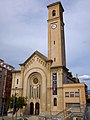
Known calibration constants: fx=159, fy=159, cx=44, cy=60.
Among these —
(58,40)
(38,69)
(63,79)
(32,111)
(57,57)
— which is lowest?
(32,111)

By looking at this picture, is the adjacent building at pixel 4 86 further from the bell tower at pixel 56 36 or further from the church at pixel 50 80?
the bell tower at pixel 56 36

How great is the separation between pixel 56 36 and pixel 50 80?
1275cm

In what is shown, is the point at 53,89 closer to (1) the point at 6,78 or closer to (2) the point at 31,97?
(2) the point at 31,97

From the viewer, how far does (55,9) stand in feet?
159

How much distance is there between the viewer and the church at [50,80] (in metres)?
38.2

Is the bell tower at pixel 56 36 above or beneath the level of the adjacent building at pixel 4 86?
above

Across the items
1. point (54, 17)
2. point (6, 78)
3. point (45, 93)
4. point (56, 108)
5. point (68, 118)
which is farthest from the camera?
point (6, 78)

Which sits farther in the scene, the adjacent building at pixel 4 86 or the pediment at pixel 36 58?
the adjacent building at pixel 4 86

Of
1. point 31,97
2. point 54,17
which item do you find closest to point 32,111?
point 31,97

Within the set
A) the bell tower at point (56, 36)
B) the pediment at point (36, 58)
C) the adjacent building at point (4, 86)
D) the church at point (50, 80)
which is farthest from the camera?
the adjacent building at point (4, 86)

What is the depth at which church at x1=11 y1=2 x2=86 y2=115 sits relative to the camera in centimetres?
3819

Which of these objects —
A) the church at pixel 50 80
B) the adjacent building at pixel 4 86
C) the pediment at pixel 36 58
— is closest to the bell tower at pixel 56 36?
the church at pixel 50 80

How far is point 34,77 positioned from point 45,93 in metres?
6.21

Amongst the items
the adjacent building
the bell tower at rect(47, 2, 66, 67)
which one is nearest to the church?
the bell tower at rect(47, 2, 66, 67)
